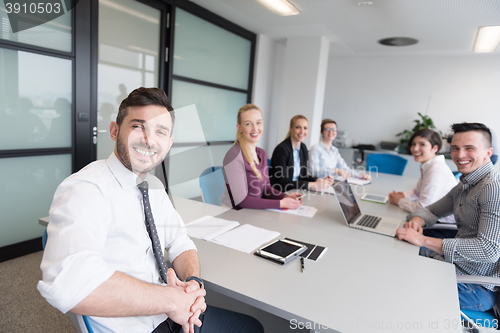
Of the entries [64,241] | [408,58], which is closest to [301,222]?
[64,241]

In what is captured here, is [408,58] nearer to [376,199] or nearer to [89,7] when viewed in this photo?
[376,199]

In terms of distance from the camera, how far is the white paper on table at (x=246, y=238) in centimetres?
141

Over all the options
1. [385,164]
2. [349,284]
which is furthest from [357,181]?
[349,284]

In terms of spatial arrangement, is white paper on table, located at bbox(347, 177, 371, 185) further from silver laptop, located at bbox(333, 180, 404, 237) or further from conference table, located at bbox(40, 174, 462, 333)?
conference table, located at bbox(40, 174, 462, 333)

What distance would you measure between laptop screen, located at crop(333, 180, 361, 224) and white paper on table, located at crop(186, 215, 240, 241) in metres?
0.65

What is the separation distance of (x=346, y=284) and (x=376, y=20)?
158 inches

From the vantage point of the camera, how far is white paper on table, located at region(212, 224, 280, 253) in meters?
1.41

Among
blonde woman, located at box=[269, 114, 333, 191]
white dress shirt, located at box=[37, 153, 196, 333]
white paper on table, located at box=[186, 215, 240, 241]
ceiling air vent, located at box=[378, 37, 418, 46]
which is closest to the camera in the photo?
white dress shirt, located at box=[37, 153, 196, 333]

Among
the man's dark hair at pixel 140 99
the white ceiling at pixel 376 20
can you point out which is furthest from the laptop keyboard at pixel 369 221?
the white ceiling at pixel 376 20

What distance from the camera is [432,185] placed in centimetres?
235

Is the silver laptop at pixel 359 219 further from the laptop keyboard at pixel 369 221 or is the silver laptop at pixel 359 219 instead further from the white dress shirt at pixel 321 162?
the white dress shirt at pixel 321 162

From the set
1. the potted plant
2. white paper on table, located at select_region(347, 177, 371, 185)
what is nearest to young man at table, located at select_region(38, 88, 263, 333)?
white paper on table, located at select_region(347, 177, 371, 185)

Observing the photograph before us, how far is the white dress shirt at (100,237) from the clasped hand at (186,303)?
0.38 feet

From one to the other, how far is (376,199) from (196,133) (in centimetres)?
174
